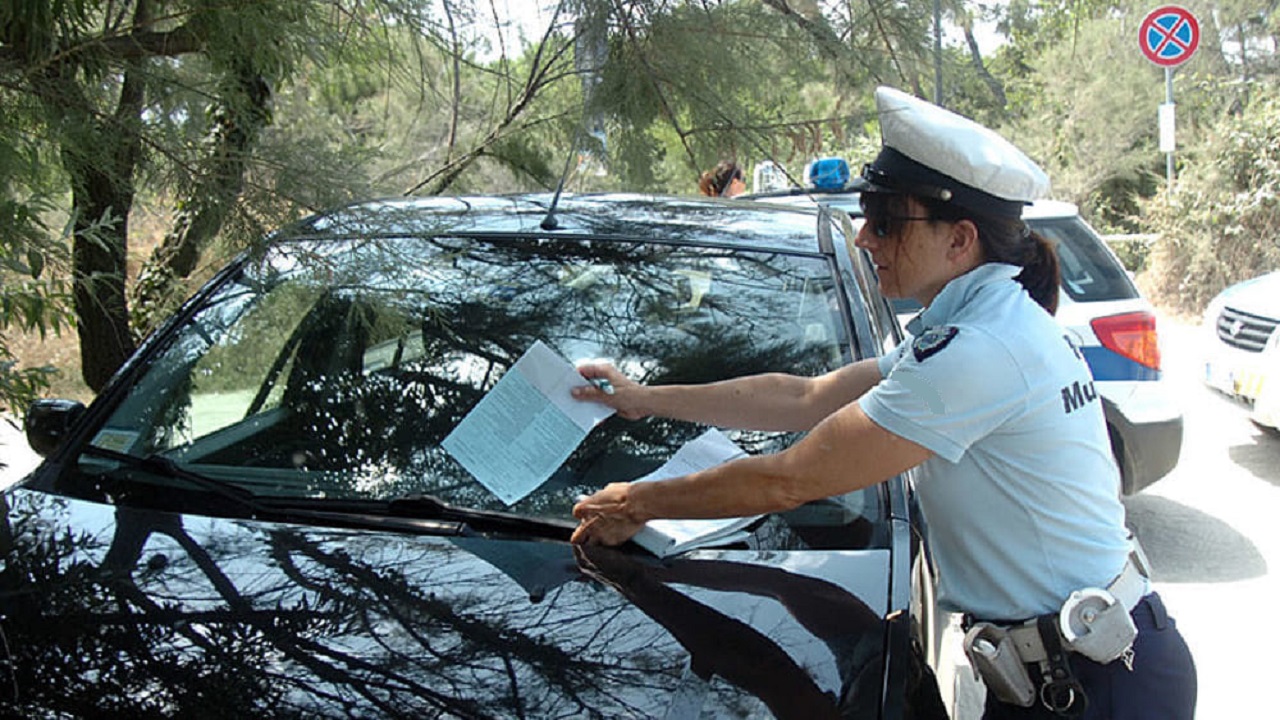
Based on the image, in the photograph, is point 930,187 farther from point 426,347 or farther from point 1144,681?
point 426,347

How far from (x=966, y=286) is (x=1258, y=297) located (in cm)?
506

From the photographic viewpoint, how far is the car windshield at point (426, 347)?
2.31 metres

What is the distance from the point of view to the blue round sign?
9.41 meters

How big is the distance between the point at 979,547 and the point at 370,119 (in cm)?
583

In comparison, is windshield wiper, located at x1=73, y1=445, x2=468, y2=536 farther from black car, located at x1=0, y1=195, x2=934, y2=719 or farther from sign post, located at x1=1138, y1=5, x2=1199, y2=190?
sign post, located at x1=1138, y1=5, x2=1199, y2=190

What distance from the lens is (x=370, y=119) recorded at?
6.85 m

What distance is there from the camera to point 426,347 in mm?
2566

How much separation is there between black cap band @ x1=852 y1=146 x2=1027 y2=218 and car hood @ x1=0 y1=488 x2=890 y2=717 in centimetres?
65

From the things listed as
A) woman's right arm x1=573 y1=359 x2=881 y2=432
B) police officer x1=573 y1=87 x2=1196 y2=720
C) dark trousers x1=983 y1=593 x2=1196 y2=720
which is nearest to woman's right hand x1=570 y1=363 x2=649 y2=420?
woman's right arm x1=573 y1=359 x2=881 y2=432

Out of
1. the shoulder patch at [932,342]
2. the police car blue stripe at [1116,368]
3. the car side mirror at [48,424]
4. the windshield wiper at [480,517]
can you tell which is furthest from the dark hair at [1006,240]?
the police car blue stripe at [1116,368]

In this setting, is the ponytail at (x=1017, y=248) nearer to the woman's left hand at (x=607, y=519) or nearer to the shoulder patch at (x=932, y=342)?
the shoulder patch at (x=932, y=342)

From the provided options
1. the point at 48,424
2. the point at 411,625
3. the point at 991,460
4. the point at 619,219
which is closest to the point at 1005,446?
the point at 991,460

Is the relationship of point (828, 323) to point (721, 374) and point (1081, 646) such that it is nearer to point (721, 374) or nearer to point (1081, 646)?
point (721, 374)

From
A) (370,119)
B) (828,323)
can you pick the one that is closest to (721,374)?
(828,323)
